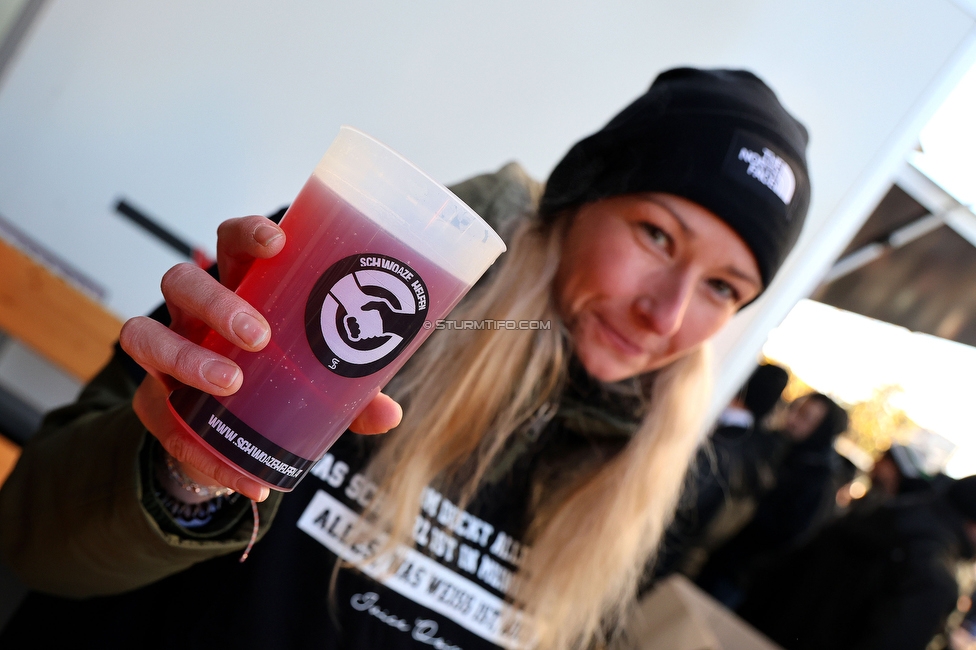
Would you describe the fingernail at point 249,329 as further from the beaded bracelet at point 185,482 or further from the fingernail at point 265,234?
the beaded bracelet at point 185,482

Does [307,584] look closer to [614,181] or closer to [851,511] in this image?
[614,181]

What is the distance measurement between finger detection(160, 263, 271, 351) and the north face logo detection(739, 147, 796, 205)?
2.39ft

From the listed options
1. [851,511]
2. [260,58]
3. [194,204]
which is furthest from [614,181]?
A: [851,511]

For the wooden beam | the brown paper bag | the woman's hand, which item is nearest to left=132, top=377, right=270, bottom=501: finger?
the woman's hand

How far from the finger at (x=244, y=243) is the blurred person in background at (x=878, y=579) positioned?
2.09 m

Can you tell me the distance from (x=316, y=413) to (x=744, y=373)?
164 cm

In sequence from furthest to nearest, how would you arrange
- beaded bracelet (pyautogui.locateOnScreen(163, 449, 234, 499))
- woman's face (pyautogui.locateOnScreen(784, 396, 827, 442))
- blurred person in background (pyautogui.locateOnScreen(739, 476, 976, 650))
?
woman's face (pyautogui.locateOnScreen(784, 396, 827, 442)) < blurred person in background (pyautogui.locateOnScreen(739, 476, 976, 650)) < beaded bracelet (pyautogui.locateOnScreen(163, 449, 234, 499))

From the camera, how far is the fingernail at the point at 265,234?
428 millimetres

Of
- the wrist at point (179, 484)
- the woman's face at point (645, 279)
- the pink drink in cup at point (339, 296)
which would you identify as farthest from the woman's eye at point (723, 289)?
the wrist at point (179, 484)

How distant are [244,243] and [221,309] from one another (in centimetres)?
5

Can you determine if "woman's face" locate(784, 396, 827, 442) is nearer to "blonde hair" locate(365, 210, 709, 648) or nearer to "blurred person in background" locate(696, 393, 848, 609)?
"blurred person in background" locate(696, 393, 848, 609)

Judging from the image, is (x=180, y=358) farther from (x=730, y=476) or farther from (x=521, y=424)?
(x=730, y=476)

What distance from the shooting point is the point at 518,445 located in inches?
38.7

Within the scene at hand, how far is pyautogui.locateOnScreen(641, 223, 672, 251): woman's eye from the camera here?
894mm
